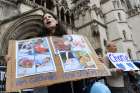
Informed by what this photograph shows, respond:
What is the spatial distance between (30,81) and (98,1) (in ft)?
66.4

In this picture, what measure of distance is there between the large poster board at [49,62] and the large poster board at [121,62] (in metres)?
0.74

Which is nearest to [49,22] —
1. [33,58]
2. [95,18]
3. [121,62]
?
[33,58]

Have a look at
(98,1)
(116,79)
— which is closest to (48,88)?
(116,79)

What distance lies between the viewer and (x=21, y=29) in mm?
12383

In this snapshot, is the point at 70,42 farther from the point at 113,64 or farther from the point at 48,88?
the point at 113,64

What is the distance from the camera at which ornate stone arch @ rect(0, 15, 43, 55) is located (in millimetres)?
11586

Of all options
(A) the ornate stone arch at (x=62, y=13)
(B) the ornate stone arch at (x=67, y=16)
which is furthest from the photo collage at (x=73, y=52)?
(B) the ornate stone arch at (x=67, y=16)

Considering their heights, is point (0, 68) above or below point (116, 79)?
above

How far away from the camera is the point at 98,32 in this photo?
1842 centimetres

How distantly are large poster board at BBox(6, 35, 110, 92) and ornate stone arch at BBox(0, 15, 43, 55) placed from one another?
8780 millimetres

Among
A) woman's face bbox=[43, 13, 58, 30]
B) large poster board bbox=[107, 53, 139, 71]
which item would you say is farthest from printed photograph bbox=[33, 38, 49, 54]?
large poster board bbox=[107, 53, 139, 71]

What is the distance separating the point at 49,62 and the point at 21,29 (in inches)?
400

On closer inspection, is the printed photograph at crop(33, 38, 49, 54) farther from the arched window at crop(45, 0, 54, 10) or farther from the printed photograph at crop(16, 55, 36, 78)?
the arched window at crop(45, 0, 54, 10)

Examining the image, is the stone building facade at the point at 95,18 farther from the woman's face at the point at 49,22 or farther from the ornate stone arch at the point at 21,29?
the woman's face at the point at 49,22
